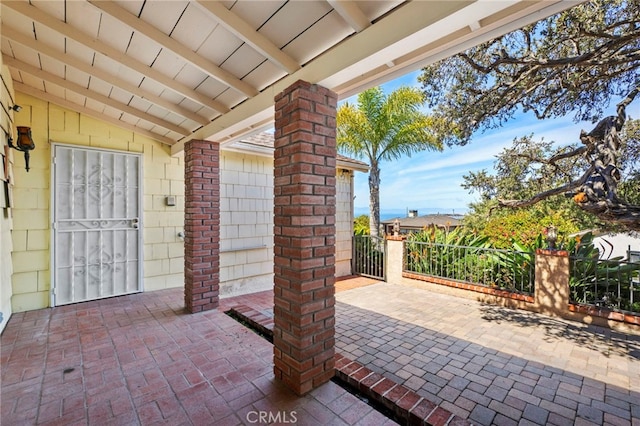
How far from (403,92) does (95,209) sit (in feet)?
24.4

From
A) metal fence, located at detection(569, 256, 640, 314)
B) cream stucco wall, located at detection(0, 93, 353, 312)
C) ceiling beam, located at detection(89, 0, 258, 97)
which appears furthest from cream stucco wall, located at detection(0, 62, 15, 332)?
metal fence, located at detection(569, 256, 640, 314)

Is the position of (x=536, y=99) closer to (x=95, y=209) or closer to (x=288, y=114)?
(x=288, y=114)

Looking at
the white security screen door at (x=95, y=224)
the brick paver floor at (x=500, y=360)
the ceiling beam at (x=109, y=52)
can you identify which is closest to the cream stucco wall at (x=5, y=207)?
the white security screen door at (x=95, y=224)

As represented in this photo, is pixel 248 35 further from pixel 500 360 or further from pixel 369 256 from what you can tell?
pixel 369 256

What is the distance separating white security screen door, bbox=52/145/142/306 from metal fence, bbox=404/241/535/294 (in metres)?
5.48

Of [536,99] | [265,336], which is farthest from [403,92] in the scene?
[265,336]

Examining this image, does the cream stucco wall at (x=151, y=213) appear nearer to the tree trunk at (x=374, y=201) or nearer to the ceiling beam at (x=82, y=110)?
the ceiling beam at (x=82, y=110)

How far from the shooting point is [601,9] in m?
4.05

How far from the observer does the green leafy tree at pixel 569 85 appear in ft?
11.6

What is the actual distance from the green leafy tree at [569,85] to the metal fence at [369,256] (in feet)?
9.79

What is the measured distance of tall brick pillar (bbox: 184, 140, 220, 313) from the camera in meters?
4.03

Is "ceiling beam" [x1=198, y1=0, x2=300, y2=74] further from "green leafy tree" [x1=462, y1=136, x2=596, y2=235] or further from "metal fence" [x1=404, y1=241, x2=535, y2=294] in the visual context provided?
"green leafy tree" [x1=462, y1=136, x2=596, y2=235]

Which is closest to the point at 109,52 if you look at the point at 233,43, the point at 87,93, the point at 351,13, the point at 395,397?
the point at 233,43

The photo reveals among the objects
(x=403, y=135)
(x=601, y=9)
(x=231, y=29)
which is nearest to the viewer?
(x=231, y=29)
